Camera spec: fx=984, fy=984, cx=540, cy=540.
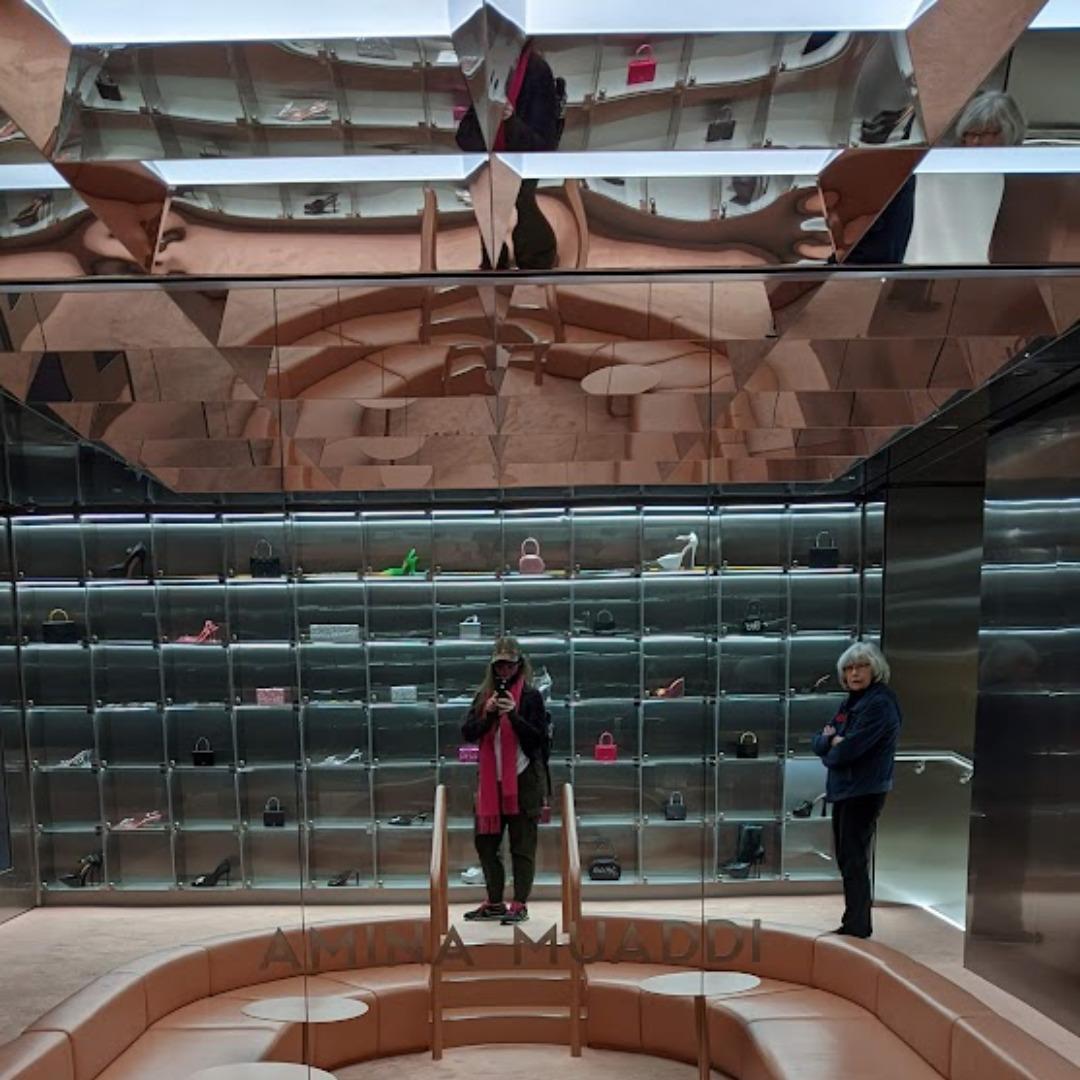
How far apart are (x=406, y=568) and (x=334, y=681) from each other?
44cm

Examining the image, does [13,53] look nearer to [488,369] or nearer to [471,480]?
[488,369]

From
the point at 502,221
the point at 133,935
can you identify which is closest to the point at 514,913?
the point at 133,935

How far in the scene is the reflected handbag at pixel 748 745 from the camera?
3.81 meters

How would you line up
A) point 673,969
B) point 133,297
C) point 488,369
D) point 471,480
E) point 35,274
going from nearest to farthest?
point 35,274, point 133,297, point 488,369, point 471,480, point 673,969

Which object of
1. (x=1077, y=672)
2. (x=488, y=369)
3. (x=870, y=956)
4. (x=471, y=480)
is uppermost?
(x=488, y=369)

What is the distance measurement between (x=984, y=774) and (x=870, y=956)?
78cm

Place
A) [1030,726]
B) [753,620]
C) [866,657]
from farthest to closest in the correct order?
[866,657]
[753,620]
[1030,726]

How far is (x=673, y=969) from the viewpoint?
3.13 m

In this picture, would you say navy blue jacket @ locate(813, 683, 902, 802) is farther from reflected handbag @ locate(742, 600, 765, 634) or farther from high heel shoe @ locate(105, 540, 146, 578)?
high heel shoe @ locate(105, 540, 146, 578)

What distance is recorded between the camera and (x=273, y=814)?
10.0ft

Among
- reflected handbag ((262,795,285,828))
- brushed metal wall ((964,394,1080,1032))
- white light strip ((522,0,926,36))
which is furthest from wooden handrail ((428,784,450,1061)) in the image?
white light strip ((522,0,926,36))

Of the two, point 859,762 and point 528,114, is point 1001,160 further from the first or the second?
point 859,762

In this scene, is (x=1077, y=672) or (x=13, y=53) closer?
(x=13, y=53)

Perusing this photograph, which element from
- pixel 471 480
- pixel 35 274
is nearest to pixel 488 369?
pixel 471 480
